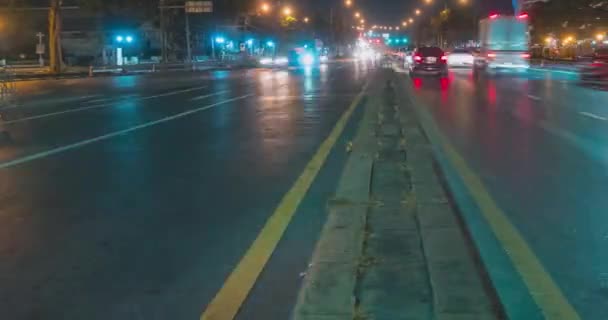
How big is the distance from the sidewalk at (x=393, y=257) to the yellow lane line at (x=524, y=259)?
0.36 meters

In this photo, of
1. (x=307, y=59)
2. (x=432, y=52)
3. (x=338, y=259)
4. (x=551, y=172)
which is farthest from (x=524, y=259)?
(x=307, y=59)

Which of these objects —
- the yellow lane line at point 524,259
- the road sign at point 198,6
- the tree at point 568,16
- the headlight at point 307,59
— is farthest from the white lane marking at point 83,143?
the headlight at point 307,59

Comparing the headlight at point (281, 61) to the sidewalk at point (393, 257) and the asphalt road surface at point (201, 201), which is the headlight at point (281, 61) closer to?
the asphalt road surface at point (201, 201)

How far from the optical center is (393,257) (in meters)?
6.83

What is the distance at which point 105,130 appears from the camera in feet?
60.5

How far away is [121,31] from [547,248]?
3702 inches

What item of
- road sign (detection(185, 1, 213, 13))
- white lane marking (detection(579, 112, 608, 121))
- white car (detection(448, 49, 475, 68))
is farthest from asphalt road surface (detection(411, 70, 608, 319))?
road sign (detection(185, 1, 213, 13))

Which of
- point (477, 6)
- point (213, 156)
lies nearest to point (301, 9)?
point (477, 6)

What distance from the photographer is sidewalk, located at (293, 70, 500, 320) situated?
18.1ft

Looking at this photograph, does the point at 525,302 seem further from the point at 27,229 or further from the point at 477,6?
the point at 477,6

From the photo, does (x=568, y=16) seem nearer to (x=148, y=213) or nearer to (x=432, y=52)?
(x=432, y=52)

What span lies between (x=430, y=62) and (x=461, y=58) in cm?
1762

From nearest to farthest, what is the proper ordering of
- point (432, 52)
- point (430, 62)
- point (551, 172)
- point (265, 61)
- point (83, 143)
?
1. point (551, 172)
2. point (83, 143)
3. point (430, 62)
4. point (432, 52)
5. point (265, 61)

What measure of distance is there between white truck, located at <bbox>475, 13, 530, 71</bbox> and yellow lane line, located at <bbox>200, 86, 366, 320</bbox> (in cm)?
4181
